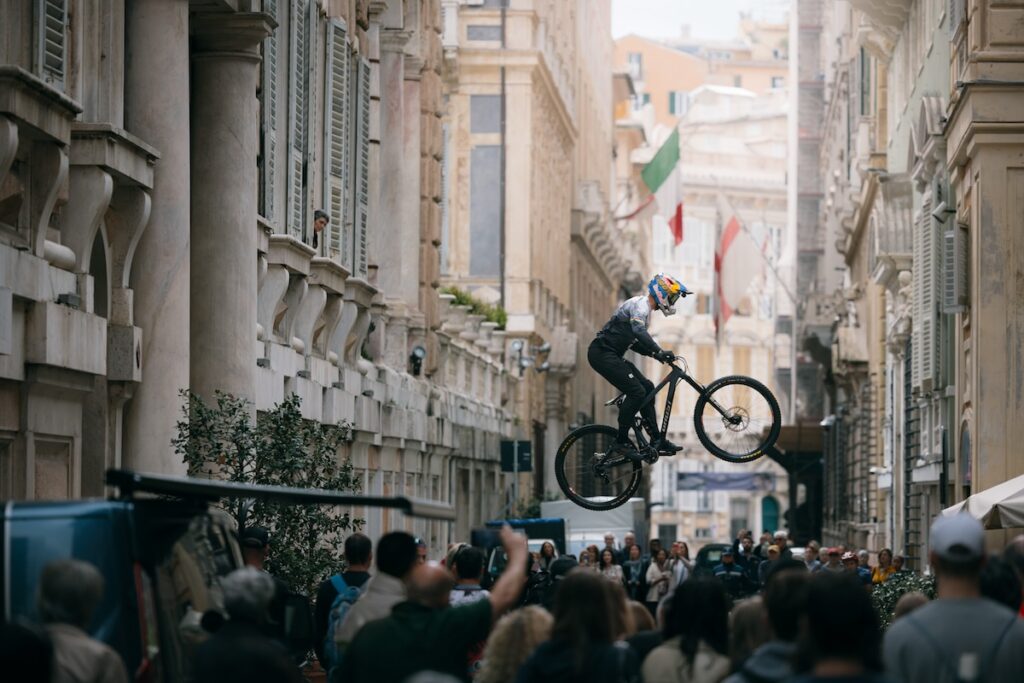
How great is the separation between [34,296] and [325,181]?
12.6m

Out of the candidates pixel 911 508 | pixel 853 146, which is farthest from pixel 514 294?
pixel 911 508

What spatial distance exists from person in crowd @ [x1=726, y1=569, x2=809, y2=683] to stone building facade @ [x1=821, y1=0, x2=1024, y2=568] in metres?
16.9

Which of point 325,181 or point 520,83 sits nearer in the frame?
point 325,181

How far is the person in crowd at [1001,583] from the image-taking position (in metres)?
9.95

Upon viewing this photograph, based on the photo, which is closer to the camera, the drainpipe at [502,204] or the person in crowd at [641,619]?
the person in crowd at [641,619]

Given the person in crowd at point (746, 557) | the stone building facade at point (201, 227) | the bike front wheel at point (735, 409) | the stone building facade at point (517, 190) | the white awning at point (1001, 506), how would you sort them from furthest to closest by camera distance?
the stone building facade at point (517, 190) < the person in crowd at point (746, 557) < the bike front wheel at point (735, 409) < the white awning at point (1001, 506) < the stone building facade at point (201, 227)

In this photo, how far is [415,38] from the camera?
36.5 m

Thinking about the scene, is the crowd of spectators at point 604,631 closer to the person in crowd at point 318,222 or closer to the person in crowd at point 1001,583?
the person in crowd at point 1001,583

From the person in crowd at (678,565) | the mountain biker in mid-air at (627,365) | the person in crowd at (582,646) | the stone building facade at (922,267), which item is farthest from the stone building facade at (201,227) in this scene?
the stone building facade at (922,267)

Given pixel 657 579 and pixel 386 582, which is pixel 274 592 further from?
pixel 657 579

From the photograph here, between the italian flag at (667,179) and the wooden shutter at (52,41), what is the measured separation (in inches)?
1856

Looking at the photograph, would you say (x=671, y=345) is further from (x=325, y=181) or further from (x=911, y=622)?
(x=911, y=622)

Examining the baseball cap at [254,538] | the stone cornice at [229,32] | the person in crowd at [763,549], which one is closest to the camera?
the baseball cap at [254,538]

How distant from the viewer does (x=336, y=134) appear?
29250 millimetres
